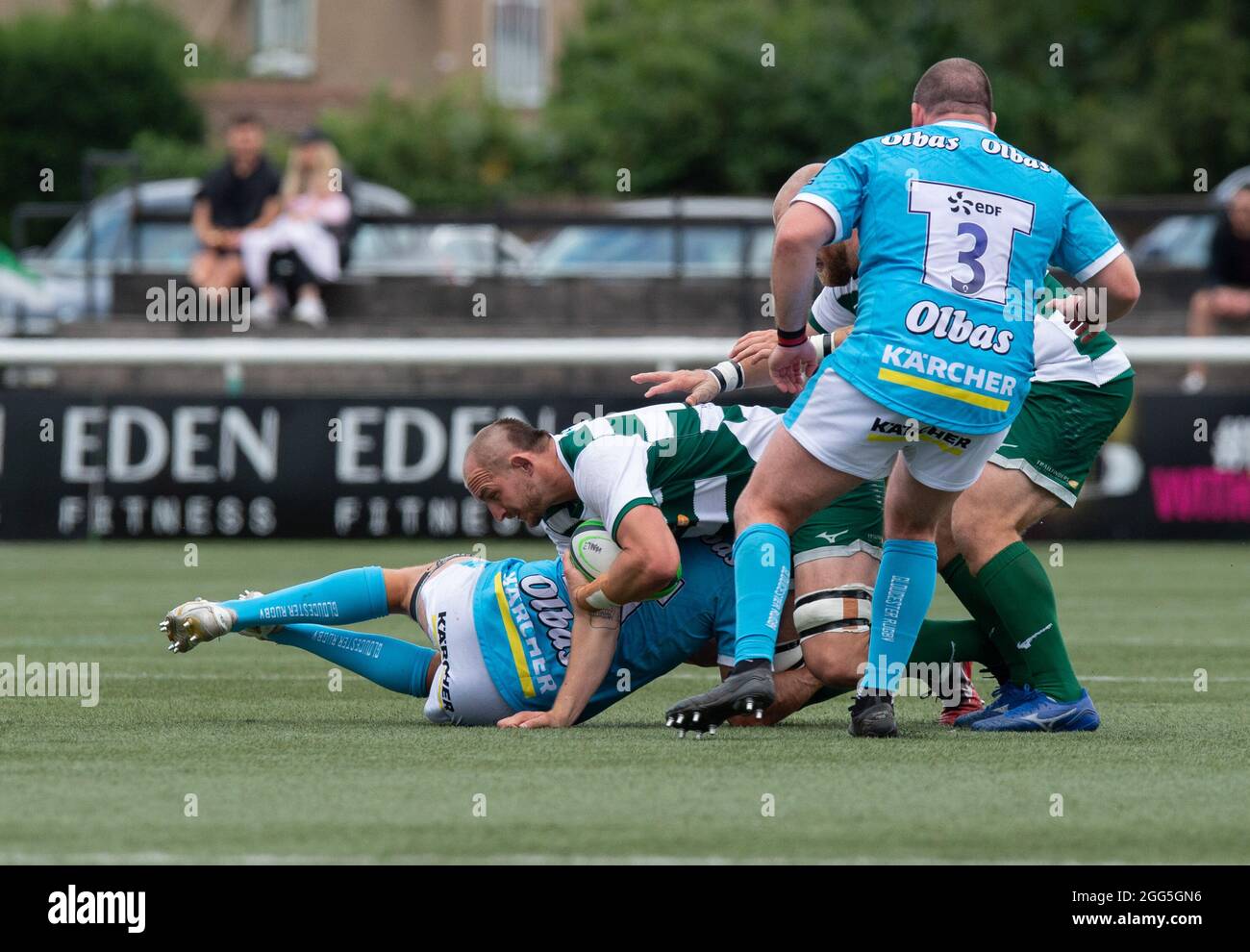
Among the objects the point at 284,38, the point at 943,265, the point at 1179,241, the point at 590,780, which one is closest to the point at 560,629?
the point at 590,780

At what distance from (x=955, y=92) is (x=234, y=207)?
1255 centimetres

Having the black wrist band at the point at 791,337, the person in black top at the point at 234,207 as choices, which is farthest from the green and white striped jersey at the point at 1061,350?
the person in black top at the point at 234,207

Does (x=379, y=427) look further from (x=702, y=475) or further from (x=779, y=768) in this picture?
(x=779, y=768)

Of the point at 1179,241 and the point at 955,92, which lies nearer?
the point at 955,92

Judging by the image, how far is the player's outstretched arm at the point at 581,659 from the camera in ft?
21.5

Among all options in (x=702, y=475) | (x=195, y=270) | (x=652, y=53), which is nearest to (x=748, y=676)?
(x=702, y=475)

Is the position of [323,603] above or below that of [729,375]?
below

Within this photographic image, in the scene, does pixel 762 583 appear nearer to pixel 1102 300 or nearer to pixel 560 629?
pixel 560 629

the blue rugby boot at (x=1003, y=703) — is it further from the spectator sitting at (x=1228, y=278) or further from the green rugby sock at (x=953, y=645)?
the spectator sitting at (x=1228, y=278)

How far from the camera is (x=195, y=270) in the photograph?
18.1 m

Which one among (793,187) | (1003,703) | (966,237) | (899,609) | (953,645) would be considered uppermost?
(793,187)

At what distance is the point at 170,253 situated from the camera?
20219 millimetres

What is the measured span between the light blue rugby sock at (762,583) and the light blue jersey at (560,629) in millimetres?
620

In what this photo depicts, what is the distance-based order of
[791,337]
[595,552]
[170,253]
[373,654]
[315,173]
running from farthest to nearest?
[170,253]
[315,173]
[373,654]
[595,552]
[791,337]
